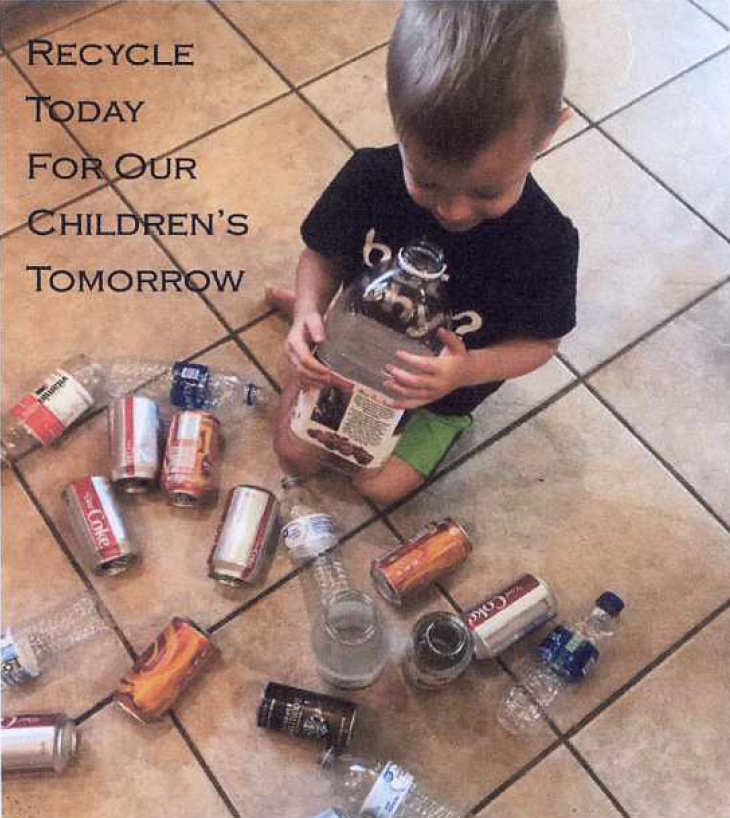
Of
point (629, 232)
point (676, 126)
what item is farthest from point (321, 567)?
point (676, 126)

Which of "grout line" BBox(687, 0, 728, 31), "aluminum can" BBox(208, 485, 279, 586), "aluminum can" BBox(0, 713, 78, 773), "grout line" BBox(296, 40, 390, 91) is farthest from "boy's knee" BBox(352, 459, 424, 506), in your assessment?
"grout line" BBox(687, 0, 728, 31)

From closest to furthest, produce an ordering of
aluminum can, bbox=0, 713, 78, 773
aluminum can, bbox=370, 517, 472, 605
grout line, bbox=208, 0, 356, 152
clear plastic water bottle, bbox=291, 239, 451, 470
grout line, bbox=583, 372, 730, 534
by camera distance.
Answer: clear plastic water bottle, bbox=291, 239, 451, 470 < aluminum can, bbox=0, 713, 78, 773 < aluminum can, bbox=370, 517, 472, 605 < grout line, bbox=583, 372, 730, 534 < grout line, bbox=208, 0, 356, 152

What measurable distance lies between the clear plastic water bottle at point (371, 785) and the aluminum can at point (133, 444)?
0.41m

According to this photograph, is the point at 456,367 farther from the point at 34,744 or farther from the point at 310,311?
the point at 34,744

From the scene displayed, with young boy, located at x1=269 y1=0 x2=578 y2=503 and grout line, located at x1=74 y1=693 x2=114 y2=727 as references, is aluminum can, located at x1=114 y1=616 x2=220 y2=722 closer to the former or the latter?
grout line, located at x1=74 y1=693 x2=114 y2=727

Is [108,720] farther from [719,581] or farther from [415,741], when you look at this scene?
[719,581]

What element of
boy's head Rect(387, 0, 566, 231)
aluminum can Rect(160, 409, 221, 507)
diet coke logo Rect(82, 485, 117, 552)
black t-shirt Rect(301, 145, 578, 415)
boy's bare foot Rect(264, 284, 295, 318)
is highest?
boy's head Rect(387, 0, 566, 231)

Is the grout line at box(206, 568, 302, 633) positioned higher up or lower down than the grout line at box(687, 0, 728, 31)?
lower down

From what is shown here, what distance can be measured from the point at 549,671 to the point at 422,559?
208mm

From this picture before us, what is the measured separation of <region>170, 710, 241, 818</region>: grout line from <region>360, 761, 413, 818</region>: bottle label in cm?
16

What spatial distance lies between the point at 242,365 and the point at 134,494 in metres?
0.24

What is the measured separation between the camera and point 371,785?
1.03m

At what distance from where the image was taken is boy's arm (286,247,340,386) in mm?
979

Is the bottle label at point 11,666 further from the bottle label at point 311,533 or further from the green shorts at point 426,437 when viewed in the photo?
the green shorts at point 426,437
